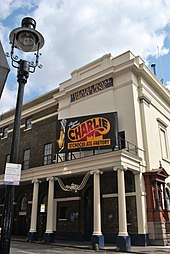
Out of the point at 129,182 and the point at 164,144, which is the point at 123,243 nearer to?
the point at 129,182

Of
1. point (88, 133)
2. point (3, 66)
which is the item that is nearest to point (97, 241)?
point (88, 133)

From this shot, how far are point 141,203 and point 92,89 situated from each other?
33.4 feet

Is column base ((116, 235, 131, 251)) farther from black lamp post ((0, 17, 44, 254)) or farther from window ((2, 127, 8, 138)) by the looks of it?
window ((2, 127, 8, 138))

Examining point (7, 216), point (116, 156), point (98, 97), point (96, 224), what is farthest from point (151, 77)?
point (7, 216)

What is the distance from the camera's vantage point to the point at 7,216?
4.67 metres

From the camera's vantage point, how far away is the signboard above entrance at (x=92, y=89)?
2063 centimetres

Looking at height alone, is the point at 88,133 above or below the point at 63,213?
above

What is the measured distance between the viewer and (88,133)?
59.9ft

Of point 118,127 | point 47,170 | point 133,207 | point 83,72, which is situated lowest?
point 133,207

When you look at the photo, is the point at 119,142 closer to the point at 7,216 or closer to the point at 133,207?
the point at 133,207

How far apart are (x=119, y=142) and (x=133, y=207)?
4.29 metres

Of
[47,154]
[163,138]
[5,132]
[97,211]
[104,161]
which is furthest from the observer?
[5,132]

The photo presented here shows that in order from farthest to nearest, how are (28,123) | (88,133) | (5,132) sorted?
(5,132)
(28,123)
(88,133)

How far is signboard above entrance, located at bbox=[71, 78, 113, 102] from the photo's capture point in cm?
2063
